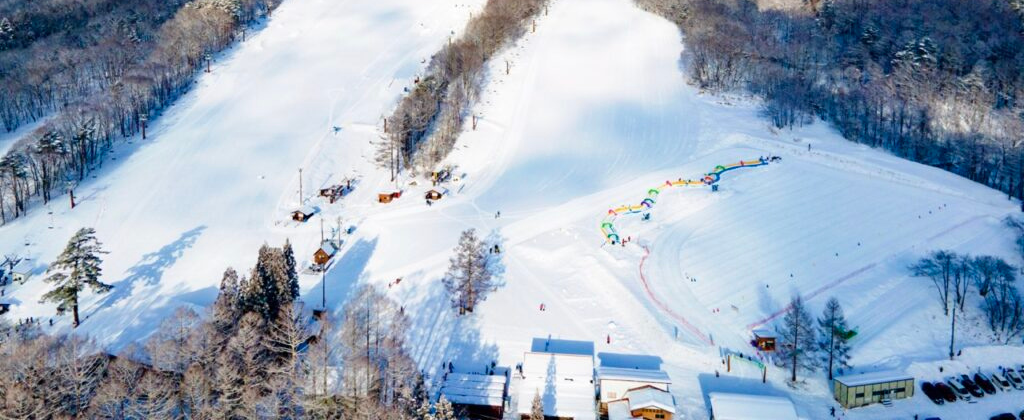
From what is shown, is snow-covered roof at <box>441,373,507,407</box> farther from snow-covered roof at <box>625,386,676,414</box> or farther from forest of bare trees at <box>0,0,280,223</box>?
forest of bare trees at <box>0,0,280,223</box>

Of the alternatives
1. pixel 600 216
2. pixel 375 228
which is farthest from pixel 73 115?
pixel 600 216

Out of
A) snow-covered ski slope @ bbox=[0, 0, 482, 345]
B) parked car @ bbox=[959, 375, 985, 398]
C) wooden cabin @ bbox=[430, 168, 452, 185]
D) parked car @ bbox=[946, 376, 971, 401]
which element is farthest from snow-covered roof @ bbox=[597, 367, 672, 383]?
wooden cabin @ bbox=[430, 168, 452, 185]

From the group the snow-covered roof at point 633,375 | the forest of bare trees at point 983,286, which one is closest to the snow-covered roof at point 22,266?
the snow-covered roof at point 633,375

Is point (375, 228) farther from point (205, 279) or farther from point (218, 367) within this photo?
point (218, 367)

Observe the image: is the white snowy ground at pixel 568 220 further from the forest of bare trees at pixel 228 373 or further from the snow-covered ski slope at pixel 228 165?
the forest of bare trees at pixel 228 373

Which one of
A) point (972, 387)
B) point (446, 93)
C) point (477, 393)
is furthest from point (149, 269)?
point (972, 387)
